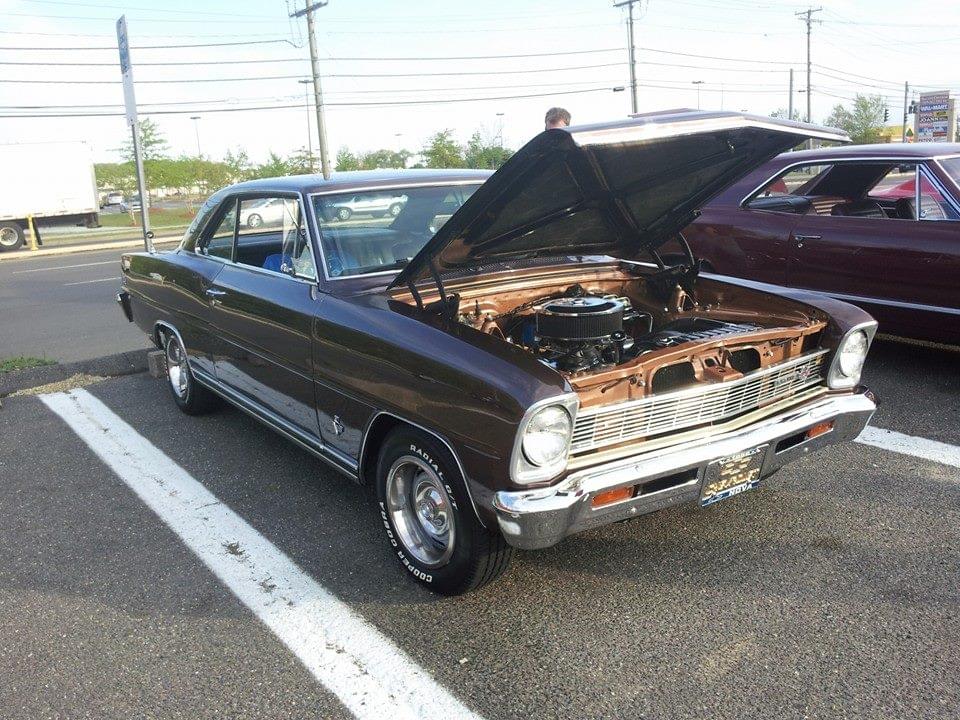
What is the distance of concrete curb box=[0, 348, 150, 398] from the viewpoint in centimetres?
638

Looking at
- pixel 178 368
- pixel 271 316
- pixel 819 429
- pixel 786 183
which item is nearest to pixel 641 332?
pixel 819 429

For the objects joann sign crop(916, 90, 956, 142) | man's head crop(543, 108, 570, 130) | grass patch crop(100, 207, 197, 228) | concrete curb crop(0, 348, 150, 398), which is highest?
joann sign crop(916, 90, 956, 142)

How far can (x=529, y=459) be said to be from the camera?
2.63m

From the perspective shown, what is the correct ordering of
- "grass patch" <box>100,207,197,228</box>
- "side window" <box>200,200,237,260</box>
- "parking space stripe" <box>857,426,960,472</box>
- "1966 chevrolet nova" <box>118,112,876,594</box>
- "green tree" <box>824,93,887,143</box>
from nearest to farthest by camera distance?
"1966 chevrolet nova" <box>118,112,876,594</box>
"parking space stripe" <box>857,426,960,472</box>
"side window" <box>200,200,237,260</box>
"grass patch" <box>100,207,197,228</box>
"green tree" <box>824,93,887,143</box>

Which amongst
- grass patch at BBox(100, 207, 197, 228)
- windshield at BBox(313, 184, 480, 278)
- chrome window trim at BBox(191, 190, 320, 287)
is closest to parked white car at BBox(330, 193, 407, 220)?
windshield at BBox(313, 184, 480, 278)

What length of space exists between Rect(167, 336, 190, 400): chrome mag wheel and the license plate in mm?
3492

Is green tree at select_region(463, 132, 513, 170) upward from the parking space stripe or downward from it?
upward

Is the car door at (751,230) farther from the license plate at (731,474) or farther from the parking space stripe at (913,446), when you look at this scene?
the license plate at (731,474)

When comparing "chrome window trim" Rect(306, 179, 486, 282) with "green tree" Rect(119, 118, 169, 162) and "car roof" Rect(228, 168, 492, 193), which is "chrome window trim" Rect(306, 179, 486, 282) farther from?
"green tree" Rect(119, 118, 169, 162)

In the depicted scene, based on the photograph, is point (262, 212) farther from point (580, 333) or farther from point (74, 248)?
point (74, 248)

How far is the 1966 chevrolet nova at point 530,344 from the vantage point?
2.72 metres

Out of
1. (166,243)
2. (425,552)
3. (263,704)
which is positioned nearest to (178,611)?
(263,704)

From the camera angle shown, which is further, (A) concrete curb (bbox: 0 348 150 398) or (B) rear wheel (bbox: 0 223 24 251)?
(B) rear wheel (bbox: 0 223 24 251)

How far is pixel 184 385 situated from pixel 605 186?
317 cm
